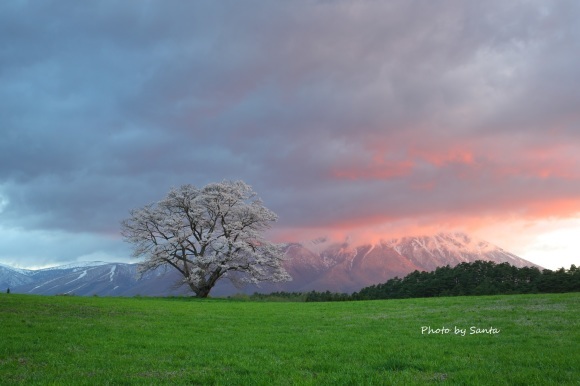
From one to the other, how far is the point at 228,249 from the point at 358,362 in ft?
174

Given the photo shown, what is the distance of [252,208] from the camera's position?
2594 inches

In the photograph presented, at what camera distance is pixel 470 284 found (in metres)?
59.5

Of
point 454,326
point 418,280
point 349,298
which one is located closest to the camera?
point 454,326

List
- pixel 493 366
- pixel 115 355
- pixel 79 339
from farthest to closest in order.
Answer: pixel 79 339 < pixel 115 355 < pixel 493 366

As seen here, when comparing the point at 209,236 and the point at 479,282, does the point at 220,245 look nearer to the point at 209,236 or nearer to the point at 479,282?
the point at 209,236

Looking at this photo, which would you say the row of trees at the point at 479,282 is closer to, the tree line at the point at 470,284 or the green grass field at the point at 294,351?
the tree line at the point at 470,284

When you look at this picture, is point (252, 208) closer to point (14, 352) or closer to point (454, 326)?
point (454, 326)

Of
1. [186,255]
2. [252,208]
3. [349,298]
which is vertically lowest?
[349,298]

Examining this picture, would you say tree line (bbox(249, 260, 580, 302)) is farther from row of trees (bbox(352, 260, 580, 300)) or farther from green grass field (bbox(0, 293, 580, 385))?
green grass field (bbox(0, 293, 580, 385))

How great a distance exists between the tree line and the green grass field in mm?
32689

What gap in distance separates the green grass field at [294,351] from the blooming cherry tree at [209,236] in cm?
3963

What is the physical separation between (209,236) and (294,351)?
171 ft

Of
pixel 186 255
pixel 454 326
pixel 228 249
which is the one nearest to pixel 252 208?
pixel 228 249

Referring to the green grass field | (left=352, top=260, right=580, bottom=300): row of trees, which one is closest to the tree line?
(left=352, top=260, right=580, bottom=300): row of trees
